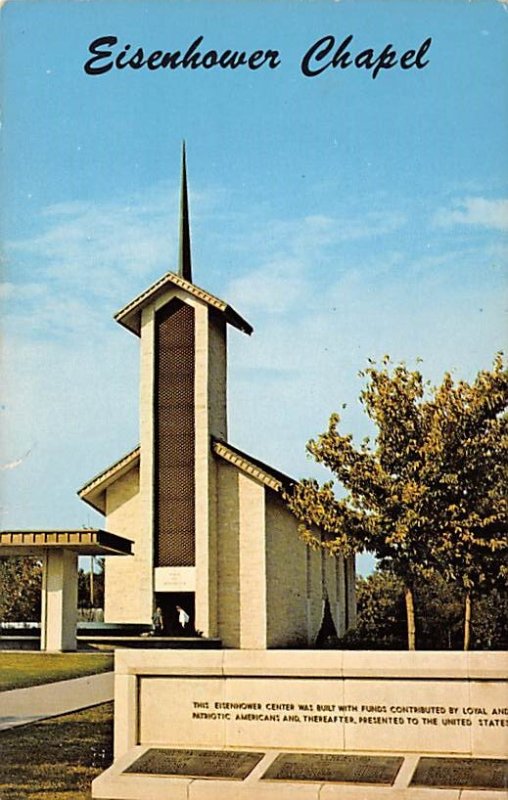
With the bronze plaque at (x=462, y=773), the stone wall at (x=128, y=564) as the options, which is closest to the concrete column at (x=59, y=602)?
the stone wall at (x=128, y=564)

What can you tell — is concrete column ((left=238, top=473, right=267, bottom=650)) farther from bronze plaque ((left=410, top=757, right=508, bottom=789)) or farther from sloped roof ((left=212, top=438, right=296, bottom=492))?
bronze plaque ((left=410, top=757, right=508, bottom=789))

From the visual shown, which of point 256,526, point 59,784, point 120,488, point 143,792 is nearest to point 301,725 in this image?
point 143,792

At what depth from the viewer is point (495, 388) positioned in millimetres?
26328

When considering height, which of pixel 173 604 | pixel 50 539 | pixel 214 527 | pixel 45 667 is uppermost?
pixel 214 527

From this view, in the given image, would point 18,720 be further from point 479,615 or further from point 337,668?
point 479,615

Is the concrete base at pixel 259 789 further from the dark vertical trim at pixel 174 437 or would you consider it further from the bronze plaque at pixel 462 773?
the dark vertical trim at pixel 174 437

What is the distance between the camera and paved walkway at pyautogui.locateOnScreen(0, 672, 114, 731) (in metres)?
15.7

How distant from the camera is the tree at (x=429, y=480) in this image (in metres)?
26.2

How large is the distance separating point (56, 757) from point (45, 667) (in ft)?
34.6

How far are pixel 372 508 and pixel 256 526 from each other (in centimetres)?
714

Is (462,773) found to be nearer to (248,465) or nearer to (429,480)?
(429,480)

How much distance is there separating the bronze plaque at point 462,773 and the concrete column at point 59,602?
17.8 m

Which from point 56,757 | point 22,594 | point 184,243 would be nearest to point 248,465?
point 184,243

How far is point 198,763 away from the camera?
1084 centimetres
